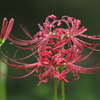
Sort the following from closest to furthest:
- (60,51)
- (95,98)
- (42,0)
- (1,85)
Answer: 1. (60,51)
2. (1,85)
3. (95,98)
4. (42,0)

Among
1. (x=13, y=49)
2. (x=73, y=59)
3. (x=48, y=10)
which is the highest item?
(x=48, y=10)

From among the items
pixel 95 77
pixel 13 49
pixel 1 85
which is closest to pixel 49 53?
pixel 1 85

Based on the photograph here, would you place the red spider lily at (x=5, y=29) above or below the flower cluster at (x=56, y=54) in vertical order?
above

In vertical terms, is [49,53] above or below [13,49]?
below

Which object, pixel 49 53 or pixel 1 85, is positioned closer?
pixel 49 53

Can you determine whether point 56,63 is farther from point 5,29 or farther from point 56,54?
point 5,29

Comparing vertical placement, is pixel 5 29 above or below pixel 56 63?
above

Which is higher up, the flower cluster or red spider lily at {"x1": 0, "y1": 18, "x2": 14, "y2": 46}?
red spider lily at {"x1": 0, "y1": 18, "x2": 14, "y2": 46}

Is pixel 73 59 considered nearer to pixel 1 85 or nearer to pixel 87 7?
pixel 1 85

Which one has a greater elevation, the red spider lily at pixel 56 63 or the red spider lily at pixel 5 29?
the red spider lily at pixel 5 29

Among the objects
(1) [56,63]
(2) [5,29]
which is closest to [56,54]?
(1) [56,63]

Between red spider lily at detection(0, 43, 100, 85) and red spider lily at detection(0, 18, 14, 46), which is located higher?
red spider lily at detection(0, 18, 14, 46)
